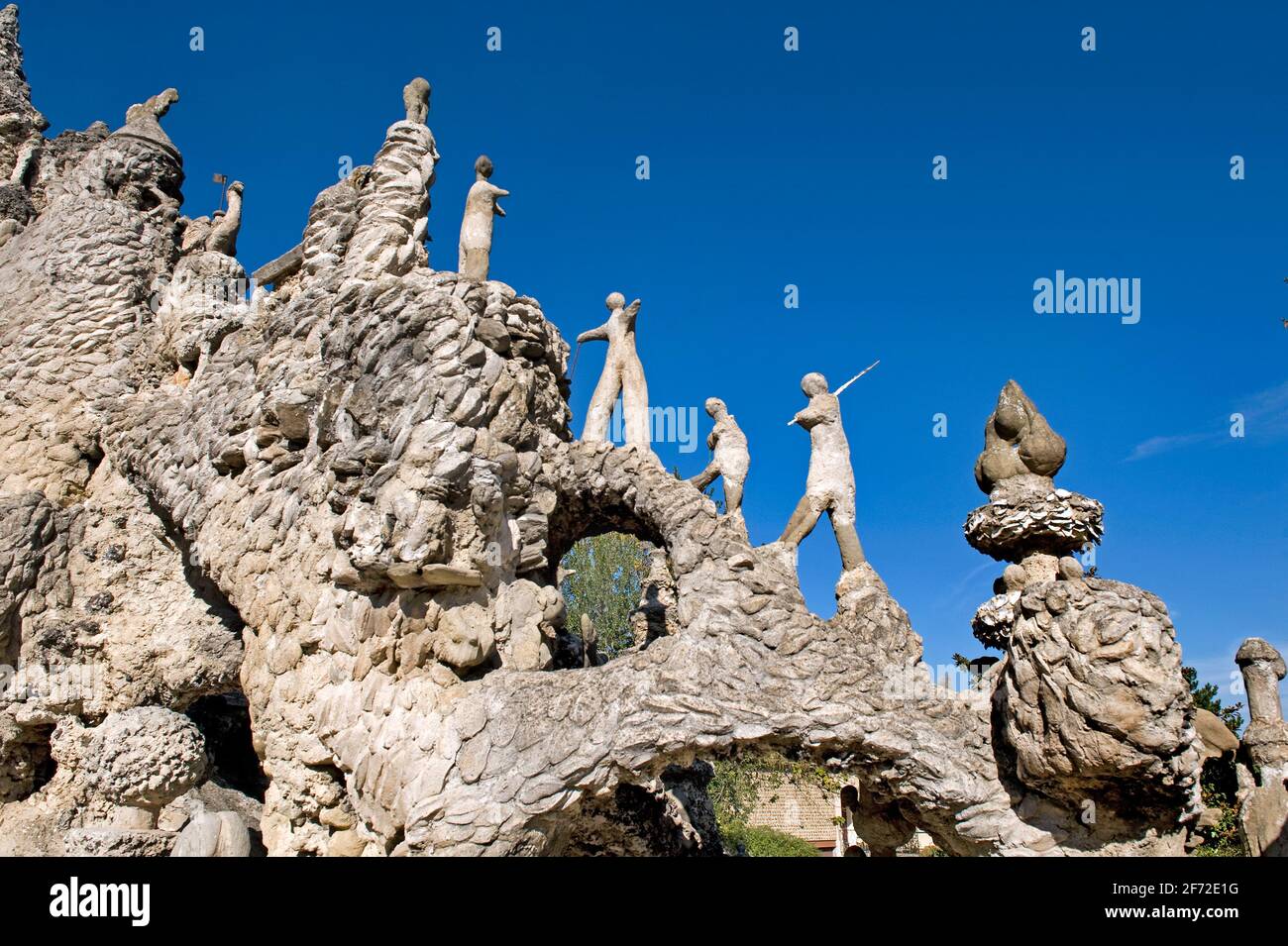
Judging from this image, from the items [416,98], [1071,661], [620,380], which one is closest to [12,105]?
[416,98]

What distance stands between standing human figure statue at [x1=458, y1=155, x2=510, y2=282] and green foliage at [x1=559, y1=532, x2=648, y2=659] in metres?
17.3

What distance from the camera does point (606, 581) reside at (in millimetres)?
27172

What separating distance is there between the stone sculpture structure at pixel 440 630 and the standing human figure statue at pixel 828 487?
0.24ft

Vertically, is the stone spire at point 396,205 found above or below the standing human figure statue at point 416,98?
below

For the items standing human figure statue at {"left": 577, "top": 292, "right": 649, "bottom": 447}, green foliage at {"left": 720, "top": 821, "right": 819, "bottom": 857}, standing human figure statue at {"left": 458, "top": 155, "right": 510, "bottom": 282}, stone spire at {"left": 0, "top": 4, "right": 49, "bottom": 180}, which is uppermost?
stone spire at {"left": 0, "top": 4, "right": 49, "bottom": 180}

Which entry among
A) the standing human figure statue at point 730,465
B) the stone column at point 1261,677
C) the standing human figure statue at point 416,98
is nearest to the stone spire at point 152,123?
the standing human figure statue at point 416,98

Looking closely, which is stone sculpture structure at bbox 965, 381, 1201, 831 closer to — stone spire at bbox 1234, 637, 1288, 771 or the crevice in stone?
stone spire at bbox 1234, 637, 1288, 771

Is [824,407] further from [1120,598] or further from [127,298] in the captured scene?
[127,298]

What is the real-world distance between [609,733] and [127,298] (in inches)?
352

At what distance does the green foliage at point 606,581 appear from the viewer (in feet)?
86.6

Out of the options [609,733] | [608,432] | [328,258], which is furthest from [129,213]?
[609,733]

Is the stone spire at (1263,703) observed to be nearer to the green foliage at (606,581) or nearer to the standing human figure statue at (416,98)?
the standing human figure statue at (416,98)

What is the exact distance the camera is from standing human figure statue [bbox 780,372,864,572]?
28.2 feet

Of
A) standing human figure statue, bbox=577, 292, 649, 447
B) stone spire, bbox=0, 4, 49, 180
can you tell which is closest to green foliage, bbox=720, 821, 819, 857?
standing human figure statue, bbox=577, 292, 649, 447
